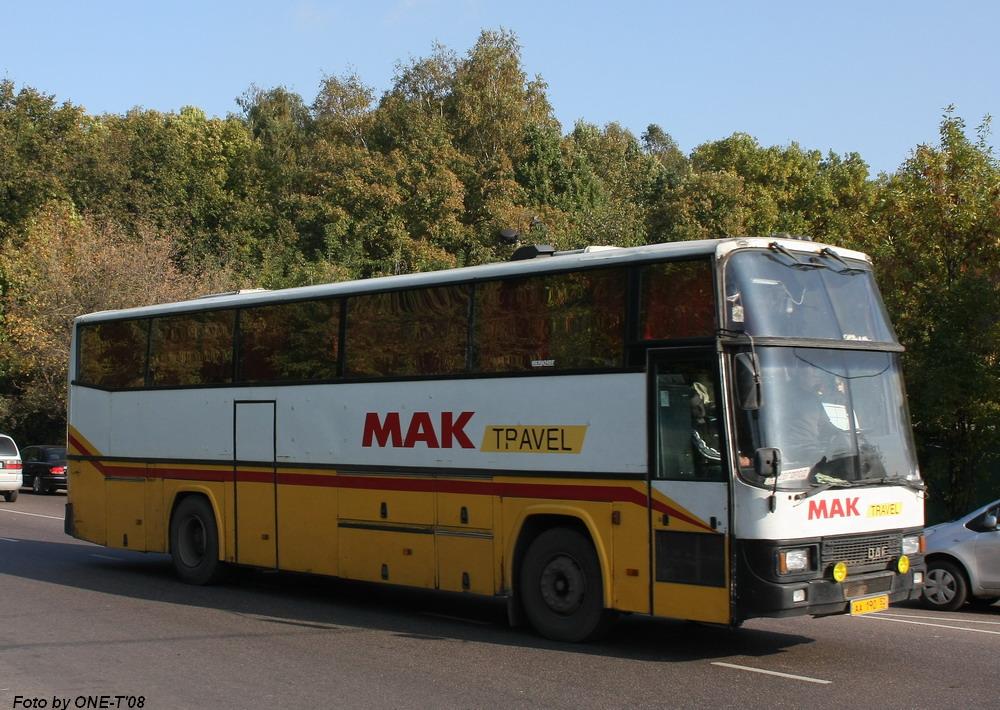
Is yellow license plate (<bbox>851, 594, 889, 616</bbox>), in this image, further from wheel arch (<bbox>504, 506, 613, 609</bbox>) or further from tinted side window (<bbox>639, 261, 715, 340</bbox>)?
tinted side window (<bbox>639, 261, 715, 340</bbox>)

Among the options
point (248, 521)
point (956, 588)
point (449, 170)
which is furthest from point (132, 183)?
point (956, 588)

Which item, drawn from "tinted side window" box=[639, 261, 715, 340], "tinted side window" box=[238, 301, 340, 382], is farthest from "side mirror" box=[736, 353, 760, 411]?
"tinted side window" box=[238, 301, 340, 382]

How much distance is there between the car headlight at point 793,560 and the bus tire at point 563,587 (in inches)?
70.9

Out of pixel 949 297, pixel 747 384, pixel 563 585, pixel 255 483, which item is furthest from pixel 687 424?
pixel 949 297

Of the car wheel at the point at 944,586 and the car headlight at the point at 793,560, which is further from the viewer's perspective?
the car wheel at the point at 944,586

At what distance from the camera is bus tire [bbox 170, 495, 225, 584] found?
15.1 metres

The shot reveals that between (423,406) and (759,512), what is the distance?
4082 mm

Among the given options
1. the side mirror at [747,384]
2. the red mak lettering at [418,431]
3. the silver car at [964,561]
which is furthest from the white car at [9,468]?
the side mirror at [747,384]

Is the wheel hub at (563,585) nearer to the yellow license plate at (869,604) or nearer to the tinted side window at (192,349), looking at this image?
the yellow license plate at (869,604)

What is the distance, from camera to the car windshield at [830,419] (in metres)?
9.68

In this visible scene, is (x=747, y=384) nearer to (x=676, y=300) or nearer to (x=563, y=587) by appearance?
(x=676, y=300)

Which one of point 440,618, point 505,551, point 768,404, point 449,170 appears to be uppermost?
point 449,170

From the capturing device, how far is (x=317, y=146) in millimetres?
63375

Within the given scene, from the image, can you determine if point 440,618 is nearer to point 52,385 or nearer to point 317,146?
point 52,385
